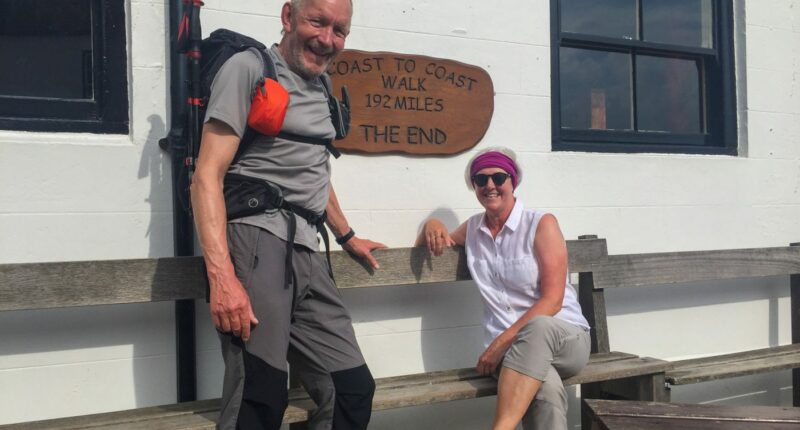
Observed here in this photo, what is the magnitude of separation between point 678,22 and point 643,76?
0.43m

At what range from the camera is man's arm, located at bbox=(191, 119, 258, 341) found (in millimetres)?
2240

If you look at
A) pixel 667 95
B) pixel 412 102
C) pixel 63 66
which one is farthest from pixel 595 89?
pixel 63 66

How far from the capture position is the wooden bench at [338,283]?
263 centimetres

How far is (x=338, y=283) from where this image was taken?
10.3 feet

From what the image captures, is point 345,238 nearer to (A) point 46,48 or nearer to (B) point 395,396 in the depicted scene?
(B) point 395,396

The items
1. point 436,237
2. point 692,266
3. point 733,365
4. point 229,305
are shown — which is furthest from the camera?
point 692,266

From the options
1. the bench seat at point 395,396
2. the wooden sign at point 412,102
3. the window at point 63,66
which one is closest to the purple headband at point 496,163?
the wooden sign at point 412,102

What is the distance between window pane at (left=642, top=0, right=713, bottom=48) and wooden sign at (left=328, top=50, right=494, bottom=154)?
1.26 m

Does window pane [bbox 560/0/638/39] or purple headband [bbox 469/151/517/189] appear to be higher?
window pane [bbox 560/0/638/39]

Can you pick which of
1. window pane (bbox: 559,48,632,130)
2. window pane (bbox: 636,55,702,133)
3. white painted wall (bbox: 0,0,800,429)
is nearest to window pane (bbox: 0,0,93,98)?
white painted wall (bbox: 0,0,800,429)

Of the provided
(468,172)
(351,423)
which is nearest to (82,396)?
(351,423)

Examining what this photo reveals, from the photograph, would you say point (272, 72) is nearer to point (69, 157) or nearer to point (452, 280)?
point (69, 157)

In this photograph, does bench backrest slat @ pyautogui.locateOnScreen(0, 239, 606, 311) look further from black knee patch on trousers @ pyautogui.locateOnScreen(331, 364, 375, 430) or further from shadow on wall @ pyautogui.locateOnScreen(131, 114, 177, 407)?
black knee patch on trousers @ pyautogui.locateOnScreen(331, 364, 375, 430)

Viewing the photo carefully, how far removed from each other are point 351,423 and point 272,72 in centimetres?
115
